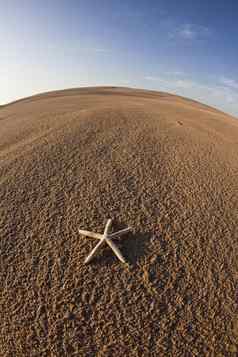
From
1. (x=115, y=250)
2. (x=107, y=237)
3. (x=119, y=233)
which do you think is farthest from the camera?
(x=119, y=233)

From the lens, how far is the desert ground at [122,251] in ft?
12.3

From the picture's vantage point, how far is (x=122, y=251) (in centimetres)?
458

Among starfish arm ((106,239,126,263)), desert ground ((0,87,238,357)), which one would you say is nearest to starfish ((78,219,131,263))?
starfish arm ((106,239,126,263))

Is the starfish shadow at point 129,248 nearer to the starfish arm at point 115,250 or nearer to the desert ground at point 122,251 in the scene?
the desert ground at point 122,251

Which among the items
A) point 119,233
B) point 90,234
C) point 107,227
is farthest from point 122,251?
point 90,234

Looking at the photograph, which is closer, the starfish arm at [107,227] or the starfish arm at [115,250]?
the starfish arm at [115,250]

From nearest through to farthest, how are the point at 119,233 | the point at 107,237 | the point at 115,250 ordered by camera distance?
the point at 115,250 → the point at 107,237 → the point at 119,233

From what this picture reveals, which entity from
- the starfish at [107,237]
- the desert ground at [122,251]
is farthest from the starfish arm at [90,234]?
the desert ground at [122,251]

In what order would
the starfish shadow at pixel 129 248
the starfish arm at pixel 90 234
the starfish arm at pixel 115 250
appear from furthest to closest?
the starfish arm at pixel 90 234 → the starfish shadow at pixel 129 248 → the starfish arm at pixel 115 250

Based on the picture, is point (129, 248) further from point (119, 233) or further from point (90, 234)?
point (90, 234)

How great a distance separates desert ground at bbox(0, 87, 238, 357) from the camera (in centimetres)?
374

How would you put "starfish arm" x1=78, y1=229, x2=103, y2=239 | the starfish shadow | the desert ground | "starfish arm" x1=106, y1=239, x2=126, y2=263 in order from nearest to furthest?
the desert ground < "starfish arm" x1=106, y1=239, x2=126, y2=263 < the starfish shadow < "starfish arm" x1=78, y1=229, x2=103, y2=239

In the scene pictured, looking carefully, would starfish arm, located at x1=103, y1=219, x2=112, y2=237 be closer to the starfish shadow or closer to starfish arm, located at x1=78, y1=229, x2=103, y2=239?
starfish arm, located at x1=78, y1=229, x2=103, y2=239

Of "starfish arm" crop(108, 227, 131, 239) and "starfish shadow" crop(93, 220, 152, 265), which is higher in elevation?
"starfish arm" crop(108, 227, 131, 239)
